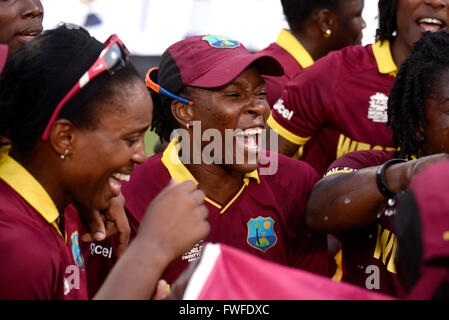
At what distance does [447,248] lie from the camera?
1671mm

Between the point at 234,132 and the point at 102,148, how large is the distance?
0.88 metres

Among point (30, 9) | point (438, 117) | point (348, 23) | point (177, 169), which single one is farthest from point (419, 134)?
point (348, 23)

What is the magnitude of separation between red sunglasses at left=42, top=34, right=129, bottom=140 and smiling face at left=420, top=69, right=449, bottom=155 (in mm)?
1379

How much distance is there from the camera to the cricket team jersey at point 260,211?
3062mm

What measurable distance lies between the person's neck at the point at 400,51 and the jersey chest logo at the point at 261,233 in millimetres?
1532

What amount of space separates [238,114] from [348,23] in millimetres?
2434

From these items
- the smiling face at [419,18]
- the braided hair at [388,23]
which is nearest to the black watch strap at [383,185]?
the smiling face at [419,18]

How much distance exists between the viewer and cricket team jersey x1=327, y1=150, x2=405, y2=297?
292cm

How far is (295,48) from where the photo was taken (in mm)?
5141

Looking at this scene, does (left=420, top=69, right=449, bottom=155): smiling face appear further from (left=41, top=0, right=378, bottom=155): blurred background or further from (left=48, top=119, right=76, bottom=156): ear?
(left=41, top=0, right=378, bottom=155): blurred background

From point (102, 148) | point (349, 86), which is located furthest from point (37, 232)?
point (349, 86)

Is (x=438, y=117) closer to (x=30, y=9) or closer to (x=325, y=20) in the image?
(x=30, y=9)

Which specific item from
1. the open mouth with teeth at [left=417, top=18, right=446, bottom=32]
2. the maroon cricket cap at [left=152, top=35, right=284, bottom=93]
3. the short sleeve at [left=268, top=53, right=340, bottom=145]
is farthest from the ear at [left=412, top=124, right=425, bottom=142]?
the open mouth with teeth at [left=417, top=18, right=446, bottom=32]

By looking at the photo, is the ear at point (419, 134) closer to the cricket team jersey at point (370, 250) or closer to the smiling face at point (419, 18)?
the cricket team jersey at point (370, 250)
